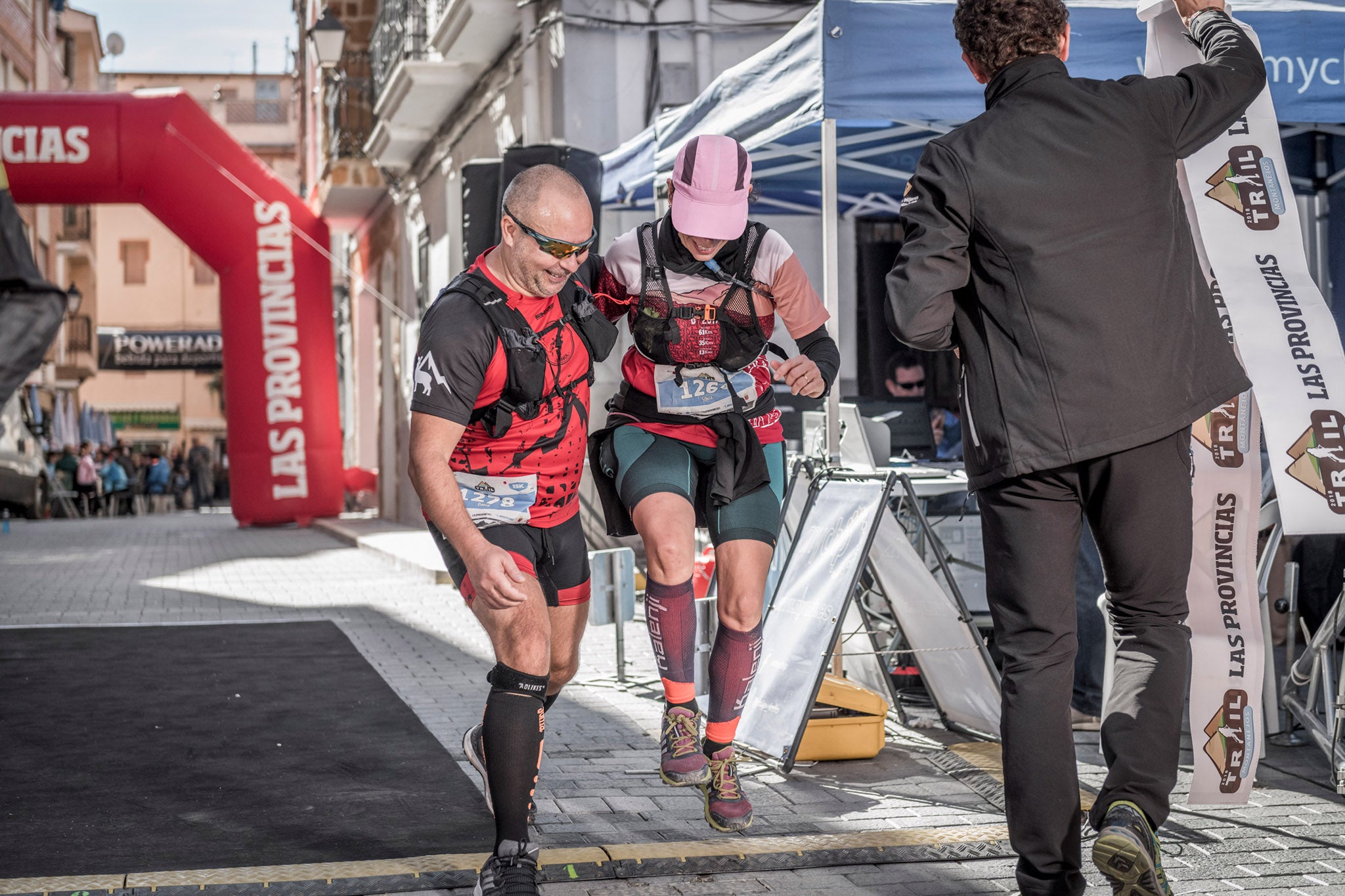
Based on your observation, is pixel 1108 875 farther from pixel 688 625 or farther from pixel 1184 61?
pixel 1184 61

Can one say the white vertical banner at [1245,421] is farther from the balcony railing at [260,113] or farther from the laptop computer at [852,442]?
the balcony railing at [260,113]

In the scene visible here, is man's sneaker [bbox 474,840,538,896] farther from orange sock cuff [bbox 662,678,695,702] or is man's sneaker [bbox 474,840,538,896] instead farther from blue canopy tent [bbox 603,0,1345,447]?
blue canopy tent [bbox 603,0,1345,447]

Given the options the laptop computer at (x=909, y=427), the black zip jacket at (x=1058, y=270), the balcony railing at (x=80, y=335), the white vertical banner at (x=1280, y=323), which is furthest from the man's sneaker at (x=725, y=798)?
the balcony railing at (x=80, y=335)

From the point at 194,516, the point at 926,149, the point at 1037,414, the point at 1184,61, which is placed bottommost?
the point at 194,516

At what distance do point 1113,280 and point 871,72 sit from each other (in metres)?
2.92

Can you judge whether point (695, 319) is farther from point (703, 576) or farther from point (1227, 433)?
point (703, 576)

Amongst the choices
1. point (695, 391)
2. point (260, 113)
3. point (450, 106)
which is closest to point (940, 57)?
point (695, 391)

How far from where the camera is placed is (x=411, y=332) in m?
19.9

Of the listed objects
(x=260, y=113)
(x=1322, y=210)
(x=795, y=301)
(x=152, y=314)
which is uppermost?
(x=260, y=113)

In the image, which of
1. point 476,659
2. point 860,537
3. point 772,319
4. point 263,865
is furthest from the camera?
point 476,659

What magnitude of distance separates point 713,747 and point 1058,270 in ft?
6.18

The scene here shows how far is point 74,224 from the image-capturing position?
44625mm

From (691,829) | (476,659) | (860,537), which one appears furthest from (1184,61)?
(476,659)

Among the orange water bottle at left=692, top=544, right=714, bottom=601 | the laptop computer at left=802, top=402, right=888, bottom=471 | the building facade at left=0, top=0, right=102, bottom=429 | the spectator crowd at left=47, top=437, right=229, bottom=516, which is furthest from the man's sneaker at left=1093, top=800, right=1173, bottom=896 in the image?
the building facade at left=0, top=0, right=102, bottom=429
